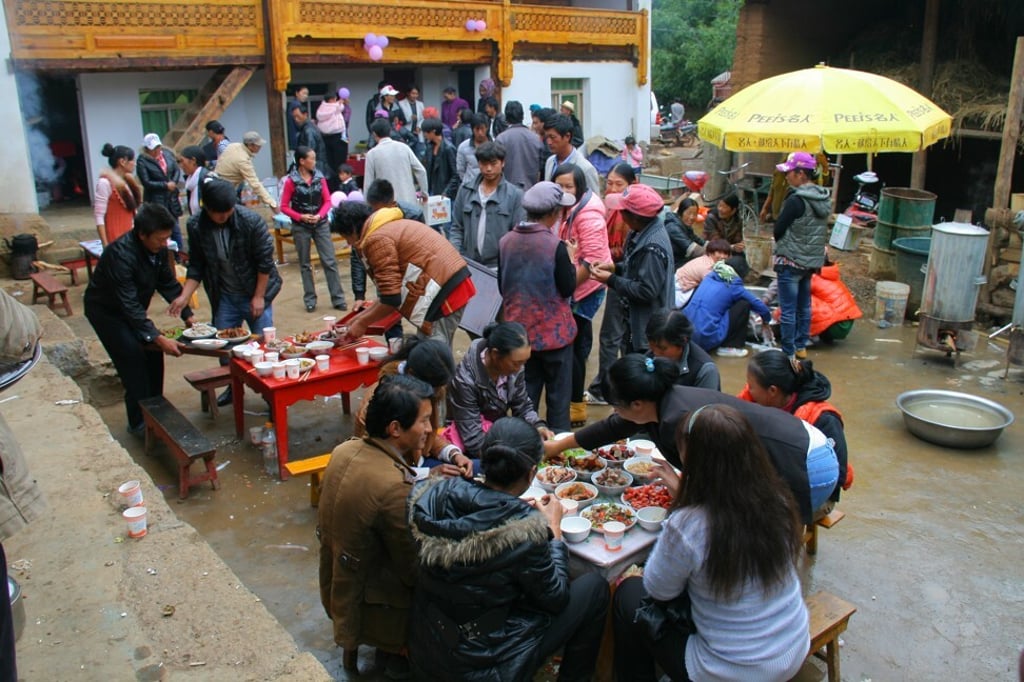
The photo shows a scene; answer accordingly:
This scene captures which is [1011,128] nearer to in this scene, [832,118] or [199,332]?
[832,118]

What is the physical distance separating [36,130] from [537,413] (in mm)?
12592

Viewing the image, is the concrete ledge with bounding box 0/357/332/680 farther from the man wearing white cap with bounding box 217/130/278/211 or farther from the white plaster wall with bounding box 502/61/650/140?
the white plaster wall with bounding box 502/61/650/140

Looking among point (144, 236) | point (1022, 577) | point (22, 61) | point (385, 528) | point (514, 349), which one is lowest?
point (1022, 577)

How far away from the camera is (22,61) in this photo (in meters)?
11.4

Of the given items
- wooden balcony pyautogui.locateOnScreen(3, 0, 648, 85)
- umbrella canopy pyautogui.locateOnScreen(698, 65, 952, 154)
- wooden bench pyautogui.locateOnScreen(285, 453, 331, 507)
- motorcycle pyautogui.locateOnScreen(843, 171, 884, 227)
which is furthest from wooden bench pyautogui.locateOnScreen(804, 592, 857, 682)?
wooden balcony pyautogui.locateOnScreen(3, 0, 648, 85)

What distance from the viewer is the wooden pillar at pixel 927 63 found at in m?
11.1

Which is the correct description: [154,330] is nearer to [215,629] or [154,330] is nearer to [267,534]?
[267,534]

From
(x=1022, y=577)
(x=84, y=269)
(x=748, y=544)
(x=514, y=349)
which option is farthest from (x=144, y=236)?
(x=84, y=269)

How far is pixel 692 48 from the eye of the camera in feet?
105

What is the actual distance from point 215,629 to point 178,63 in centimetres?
1144

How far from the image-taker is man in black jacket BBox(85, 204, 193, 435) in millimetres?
5609

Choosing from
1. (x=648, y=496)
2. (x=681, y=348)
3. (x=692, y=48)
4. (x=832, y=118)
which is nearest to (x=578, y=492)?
(x=648, y=496)

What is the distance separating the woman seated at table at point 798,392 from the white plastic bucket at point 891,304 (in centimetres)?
524

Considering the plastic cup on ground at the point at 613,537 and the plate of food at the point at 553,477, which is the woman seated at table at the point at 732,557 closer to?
the plastic cup on ground at the point at 613,537
